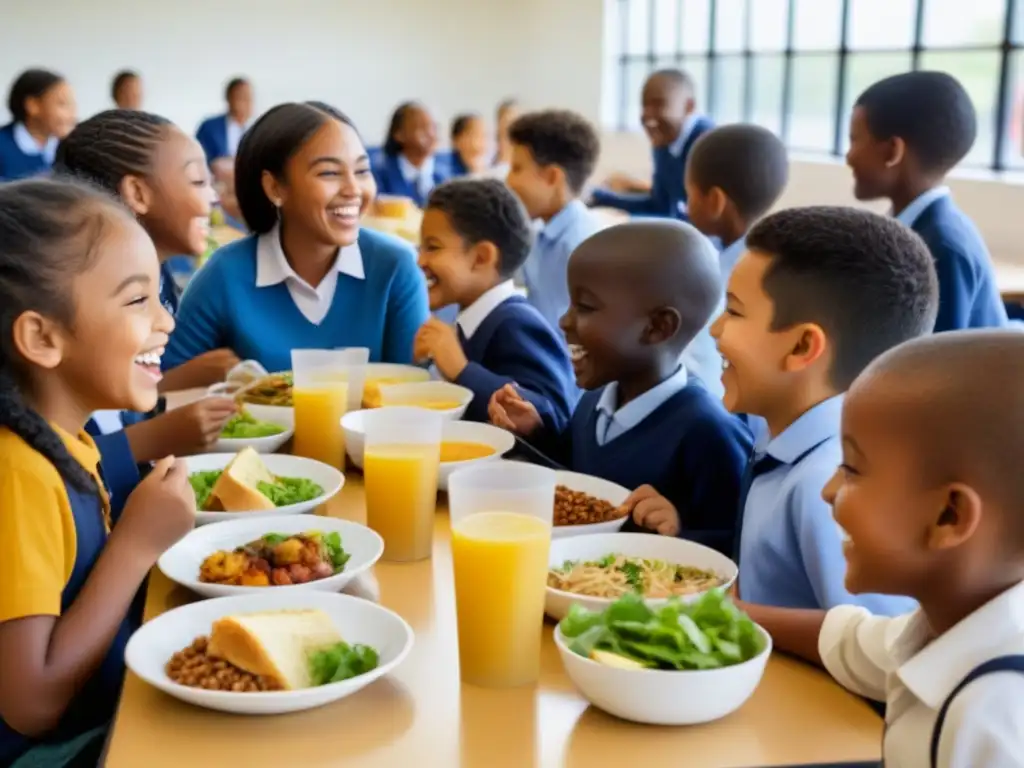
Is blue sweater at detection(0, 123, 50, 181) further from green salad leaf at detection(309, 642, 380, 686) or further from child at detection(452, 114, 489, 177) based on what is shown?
green salad leaf at detection(309, 642, 380, 686)

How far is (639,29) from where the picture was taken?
8711mm

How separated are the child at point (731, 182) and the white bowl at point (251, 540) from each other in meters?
2.16

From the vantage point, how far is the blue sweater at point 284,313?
2525 mm

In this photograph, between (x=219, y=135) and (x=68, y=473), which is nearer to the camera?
(x=68, y=473)

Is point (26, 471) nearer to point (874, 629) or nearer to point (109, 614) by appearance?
point (109, 614)

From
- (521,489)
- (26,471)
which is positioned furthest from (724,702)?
(26,471)

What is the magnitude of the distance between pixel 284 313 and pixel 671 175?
3476mm

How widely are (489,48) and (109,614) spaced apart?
9.30m

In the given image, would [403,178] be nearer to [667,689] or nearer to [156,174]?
[156,174]

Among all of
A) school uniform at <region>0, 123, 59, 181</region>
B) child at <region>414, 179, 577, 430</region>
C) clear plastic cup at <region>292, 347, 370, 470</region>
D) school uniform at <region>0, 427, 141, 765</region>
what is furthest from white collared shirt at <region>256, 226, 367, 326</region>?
school uniform at <region>0, 123, 59, 181</region>

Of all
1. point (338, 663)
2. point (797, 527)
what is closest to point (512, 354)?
point (797, 527)

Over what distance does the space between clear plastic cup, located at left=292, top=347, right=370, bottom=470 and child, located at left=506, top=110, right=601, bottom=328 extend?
2.03m

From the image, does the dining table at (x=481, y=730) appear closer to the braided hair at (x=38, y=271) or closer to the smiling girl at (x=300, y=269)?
the braided hair at (x=38, y=271)

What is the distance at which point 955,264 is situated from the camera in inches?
114
